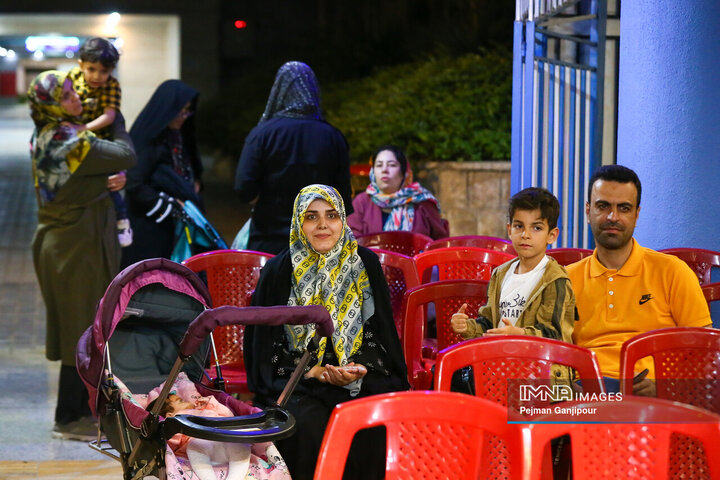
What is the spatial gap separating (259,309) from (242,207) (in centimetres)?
1171

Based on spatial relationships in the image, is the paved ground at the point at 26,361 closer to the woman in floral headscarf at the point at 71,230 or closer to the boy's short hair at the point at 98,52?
the woman in floral headscarf at the point at 71,230

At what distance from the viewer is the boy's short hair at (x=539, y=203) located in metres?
4.09

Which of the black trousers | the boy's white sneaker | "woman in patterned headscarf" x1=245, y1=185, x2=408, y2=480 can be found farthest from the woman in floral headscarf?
"woman in patterned headscarf" x1=245, y1=185, x2=408, y2=480

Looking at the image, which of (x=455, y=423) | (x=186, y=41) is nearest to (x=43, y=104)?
(x=455, y=423)

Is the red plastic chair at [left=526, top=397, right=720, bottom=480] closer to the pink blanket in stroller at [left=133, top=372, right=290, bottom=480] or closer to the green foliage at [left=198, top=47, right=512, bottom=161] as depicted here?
the pink blanket in stroller at [left=133, top=372, right=290, bottom=480]

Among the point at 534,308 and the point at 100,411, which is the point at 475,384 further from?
the point at 100,411

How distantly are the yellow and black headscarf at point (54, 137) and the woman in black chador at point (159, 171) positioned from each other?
2.61ft

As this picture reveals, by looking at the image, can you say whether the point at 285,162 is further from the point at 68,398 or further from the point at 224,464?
the point at 224,464

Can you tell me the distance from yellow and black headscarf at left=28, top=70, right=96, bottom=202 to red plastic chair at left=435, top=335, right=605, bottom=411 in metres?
2.89

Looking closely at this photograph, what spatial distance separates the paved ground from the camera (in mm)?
5312

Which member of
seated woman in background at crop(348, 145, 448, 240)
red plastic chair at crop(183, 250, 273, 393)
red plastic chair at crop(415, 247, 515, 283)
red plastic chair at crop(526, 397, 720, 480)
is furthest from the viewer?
seated woman in background at crop(348, 145, 448, 240)

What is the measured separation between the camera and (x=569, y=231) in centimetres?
723

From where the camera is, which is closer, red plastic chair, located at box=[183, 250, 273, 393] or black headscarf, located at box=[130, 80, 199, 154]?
red plastic chair, located at box=[183, 250, 273, 393]

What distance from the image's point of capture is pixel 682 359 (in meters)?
3.72
